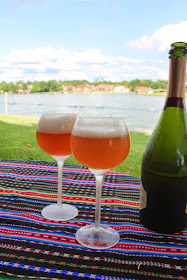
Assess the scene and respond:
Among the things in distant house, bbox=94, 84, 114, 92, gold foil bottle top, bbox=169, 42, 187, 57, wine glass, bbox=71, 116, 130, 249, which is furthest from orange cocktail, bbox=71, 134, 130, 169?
distant house, bbox=94, 84, 114, 92

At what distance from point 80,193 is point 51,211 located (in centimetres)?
19

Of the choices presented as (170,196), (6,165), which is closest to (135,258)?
(170,196)

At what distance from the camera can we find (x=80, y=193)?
1.04 metres

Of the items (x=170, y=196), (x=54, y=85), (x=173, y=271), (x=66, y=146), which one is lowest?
(x=173, y=271)

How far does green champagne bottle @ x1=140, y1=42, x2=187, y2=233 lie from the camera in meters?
0.75

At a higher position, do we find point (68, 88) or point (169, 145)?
point (68, 88)

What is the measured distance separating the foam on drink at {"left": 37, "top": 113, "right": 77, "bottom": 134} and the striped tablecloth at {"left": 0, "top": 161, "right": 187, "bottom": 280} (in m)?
0.27

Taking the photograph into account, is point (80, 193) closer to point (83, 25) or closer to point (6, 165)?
point (6, 165)

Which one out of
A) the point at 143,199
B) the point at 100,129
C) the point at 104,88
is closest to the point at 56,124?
the point at 100,129

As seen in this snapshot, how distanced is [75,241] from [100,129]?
12.6 inches

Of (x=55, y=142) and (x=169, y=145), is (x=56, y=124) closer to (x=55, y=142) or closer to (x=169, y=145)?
(x=55, y=142)

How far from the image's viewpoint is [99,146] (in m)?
0.74

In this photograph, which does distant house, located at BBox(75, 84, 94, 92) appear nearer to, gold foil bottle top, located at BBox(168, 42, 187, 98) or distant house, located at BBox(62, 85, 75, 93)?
distant house, located at BBox(62, 85, 75, 93)

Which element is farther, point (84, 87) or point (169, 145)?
point (84, 87)
